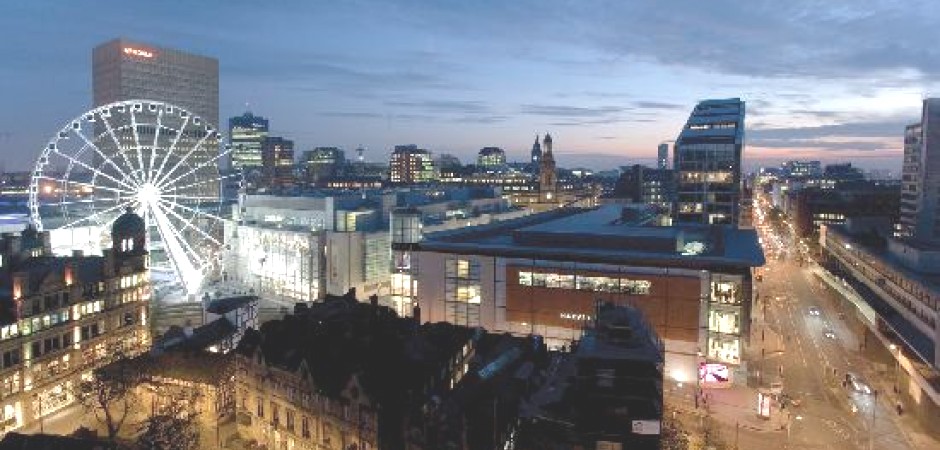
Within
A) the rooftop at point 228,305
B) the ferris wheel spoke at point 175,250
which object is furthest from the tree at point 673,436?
the ferris wheel spoke at point 175,250

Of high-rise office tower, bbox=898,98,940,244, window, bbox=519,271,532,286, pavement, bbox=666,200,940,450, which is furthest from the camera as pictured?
high-rise office tower, bbox=898,98,940,244

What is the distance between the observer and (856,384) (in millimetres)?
68375

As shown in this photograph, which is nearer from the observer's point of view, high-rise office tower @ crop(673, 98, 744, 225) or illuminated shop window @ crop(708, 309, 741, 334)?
illuminated shop window @ crop(708, 309, 741, 334)

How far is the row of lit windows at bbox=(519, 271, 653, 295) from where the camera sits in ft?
238

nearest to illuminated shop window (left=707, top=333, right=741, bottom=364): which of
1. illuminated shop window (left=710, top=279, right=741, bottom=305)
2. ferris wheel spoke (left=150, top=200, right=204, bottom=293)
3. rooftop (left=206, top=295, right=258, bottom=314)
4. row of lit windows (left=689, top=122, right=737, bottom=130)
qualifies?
illuminated shop window (left=710, top=279, right=741, bottom=305)

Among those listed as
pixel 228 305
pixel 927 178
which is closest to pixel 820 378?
pixel 228 305

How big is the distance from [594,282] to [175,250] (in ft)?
194

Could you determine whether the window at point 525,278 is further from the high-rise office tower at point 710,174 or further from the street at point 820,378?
the high-rise office tower at point 710,174

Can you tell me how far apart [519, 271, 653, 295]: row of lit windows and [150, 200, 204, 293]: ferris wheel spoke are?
162 ft

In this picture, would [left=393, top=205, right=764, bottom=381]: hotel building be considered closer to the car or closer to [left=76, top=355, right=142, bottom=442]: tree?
the car

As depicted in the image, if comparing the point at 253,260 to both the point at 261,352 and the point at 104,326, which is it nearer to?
the point at 104,326

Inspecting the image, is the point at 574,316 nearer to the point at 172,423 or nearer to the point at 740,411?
the point at 740,411

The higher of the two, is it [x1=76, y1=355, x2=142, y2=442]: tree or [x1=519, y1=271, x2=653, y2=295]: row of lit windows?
[x1=519, y1=271, x2=653, y2=295]: row of lit windows

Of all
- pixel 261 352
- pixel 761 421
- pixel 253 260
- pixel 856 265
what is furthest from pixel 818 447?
pixel 253 260
